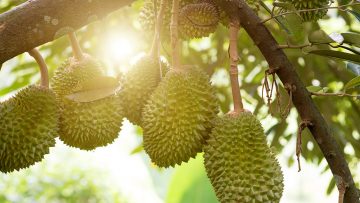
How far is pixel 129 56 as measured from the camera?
2.23 m

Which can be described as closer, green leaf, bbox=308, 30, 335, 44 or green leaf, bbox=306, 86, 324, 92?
green leaf, bbox=308, 30, 335, 44

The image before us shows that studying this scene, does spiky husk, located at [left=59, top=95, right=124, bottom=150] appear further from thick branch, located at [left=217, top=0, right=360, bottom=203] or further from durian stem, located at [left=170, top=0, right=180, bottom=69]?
thick branch, located at [left=217, top=0, right=360, bottom=203]

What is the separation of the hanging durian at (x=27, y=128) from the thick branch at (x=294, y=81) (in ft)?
1.26

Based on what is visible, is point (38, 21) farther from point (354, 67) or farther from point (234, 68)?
point (354, 67)

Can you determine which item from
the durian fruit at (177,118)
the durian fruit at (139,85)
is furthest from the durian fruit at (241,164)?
the durian fruit at (139,85)

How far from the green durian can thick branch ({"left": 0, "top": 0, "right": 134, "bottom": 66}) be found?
0.38 feet

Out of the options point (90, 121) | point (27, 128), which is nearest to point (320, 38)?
point (90, 121)

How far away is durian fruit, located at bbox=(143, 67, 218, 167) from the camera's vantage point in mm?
1019

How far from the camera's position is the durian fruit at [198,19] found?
111 centimetres

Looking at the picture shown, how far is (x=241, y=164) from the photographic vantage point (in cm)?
99

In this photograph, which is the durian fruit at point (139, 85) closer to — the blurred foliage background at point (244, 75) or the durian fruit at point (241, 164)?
the durian fruit at point (241, 164)

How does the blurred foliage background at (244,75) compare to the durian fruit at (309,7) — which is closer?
the durian fruit at (309,7)

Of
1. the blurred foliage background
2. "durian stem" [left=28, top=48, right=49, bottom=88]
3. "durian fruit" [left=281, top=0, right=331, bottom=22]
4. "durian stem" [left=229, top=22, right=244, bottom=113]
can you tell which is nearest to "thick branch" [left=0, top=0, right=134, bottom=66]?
"durian stem" [left=28, top=48, right=49, bottom=88]

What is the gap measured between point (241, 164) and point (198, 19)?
310 millimetres
